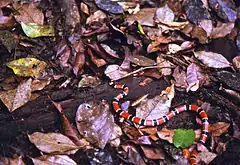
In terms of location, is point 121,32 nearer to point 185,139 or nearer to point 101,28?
point 101,28

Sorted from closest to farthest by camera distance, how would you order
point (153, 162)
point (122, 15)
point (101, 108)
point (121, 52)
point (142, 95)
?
1. point (153, 162)
2. point (101, 108)
3. point (142, 95)
4. point (121, 52)
5. point (122, 15)

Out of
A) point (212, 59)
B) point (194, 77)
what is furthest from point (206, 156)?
point (212, 59)

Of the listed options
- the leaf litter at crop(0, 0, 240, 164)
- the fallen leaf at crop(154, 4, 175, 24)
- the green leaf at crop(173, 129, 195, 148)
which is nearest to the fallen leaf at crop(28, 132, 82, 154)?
the leaf litter at crop(0, 0, 240, 164)

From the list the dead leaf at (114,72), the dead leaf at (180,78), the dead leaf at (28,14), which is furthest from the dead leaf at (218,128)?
the dead leaf at (28,14)

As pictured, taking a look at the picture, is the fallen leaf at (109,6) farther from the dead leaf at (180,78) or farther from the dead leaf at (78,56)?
the dead leaf at (180,78)

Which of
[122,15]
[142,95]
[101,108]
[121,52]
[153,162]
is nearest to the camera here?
[153,162]

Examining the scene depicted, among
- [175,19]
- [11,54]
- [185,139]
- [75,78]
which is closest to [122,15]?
[175,19]

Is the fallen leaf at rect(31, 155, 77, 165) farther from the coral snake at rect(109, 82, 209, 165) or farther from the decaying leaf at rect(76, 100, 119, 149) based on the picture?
the coral snake at rect(109, 82, 209, 165)
